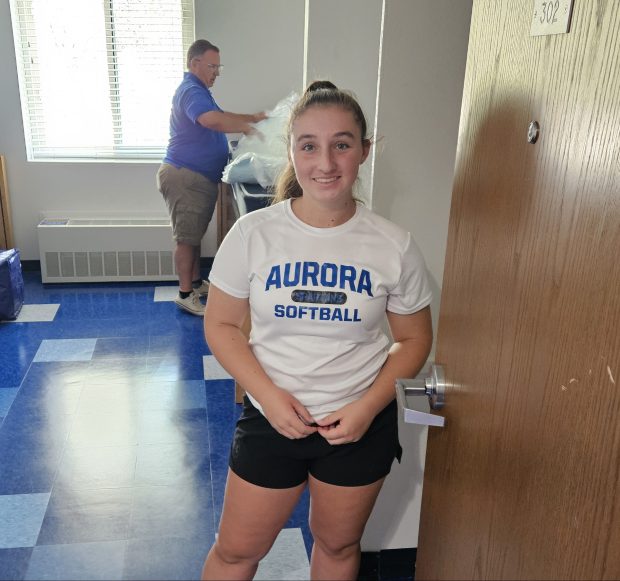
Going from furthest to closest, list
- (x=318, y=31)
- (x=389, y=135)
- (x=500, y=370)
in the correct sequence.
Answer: (x=318, y=31) → (x=389, y=135) → (x=500, y=370)

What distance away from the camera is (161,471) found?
2342mm

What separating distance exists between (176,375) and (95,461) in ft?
2.45

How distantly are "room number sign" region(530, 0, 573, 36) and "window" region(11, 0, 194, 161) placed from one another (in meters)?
3.97

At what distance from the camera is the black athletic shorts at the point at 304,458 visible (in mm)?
Result: 1246

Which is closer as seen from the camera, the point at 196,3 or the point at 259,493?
the point at 259,493

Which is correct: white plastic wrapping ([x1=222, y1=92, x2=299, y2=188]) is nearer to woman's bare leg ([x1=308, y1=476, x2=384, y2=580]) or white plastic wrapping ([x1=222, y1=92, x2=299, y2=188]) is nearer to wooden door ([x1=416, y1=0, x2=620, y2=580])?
woman's bare leg ([x1=308, y1=476, x2=384, y2=580])

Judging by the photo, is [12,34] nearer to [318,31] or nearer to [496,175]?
[318,31]

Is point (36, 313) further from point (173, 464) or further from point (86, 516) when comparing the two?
point (86, 516)

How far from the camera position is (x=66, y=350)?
131 inches

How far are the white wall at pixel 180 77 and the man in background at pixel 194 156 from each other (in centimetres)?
62

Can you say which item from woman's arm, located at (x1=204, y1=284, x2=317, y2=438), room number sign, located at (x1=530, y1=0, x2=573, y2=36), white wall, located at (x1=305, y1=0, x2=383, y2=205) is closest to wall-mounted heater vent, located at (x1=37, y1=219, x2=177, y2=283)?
white wall, located at (x1=305, y1=0, x2=383, y2=205)

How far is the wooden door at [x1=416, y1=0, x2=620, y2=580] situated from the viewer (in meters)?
0.55

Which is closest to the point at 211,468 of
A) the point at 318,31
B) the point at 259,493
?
the point at 259,493

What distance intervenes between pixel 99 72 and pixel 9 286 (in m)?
1.59
